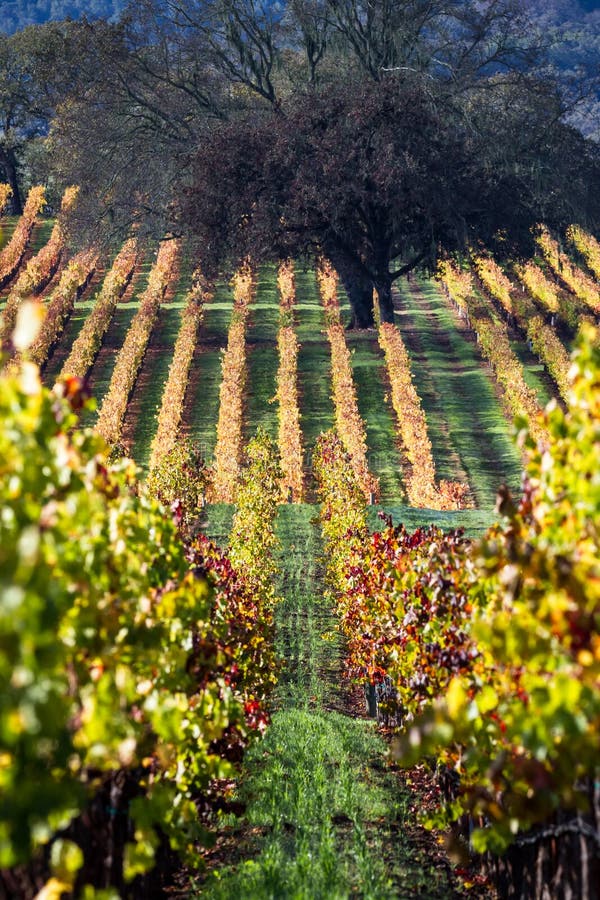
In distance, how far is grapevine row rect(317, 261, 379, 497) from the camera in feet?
101

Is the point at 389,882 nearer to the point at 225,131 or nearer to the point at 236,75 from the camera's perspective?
the point at 225,131

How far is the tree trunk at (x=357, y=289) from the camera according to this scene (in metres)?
43.2

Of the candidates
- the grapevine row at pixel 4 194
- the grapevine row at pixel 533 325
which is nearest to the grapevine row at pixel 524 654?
the grapevine row at pixel 533 325

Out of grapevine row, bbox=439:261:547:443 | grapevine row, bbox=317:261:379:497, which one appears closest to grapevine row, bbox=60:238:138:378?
grapevine row, bbox=317:261:379:497

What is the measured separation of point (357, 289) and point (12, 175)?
1287 inches

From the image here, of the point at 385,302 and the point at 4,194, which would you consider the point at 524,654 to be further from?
the point at 4,194

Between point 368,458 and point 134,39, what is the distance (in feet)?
73.5

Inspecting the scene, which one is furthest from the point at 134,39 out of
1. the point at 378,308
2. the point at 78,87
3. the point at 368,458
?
the point at 368,458

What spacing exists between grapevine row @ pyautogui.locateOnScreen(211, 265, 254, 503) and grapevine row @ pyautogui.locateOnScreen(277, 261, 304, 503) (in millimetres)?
1219

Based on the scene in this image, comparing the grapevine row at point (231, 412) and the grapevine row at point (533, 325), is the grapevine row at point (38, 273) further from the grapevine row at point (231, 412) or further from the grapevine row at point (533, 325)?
the grapevine row at point (533, 325)

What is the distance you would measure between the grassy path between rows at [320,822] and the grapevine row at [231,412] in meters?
13.4

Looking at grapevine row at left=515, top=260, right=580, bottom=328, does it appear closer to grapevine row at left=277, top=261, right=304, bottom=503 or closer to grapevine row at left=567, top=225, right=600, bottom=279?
grapevine row at left=567, top=225, right=600, bottom=279

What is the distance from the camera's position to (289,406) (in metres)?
35.9

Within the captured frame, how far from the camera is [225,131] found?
41.4 metres
